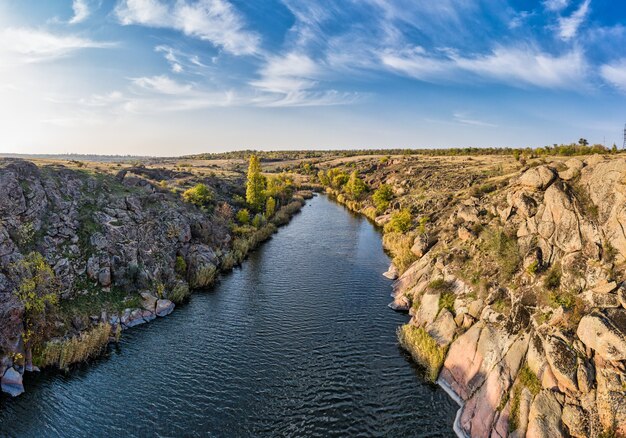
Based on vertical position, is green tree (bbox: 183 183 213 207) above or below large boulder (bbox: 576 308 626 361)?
above

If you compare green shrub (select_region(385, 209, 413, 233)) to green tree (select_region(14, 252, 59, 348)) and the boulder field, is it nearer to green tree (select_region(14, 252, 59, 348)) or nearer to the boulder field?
the boulder field

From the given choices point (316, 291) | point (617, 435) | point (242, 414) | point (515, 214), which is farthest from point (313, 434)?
point (515, 214)

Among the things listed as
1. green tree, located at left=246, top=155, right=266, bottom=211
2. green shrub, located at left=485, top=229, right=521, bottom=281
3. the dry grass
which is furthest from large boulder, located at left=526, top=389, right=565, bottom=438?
green tree, located at left=246, top=155, right=266, bottom=211

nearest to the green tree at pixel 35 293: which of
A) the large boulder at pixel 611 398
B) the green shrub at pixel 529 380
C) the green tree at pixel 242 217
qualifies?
the green shrub at pixel 529 380

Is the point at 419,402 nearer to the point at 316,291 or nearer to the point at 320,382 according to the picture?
the point at 320,382

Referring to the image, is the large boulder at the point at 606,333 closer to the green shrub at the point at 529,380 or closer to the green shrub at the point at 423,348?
the green shrub at the point at 529,380

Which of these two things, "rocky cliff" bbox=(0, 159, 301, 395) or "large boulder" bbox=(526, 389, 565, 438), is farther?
"rocky cliff" bbox=(0, 159, 301, 395)

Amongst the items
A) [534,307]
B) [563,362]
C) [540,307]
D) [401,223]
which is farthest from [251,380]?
[401,223]

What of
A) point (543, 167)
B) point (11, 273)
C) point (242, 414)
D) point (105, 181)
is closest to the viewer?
point (242, 414)
